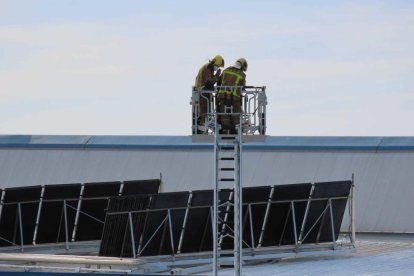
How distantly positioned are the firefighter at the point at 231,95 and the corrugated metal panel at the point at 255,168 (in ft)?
36.0

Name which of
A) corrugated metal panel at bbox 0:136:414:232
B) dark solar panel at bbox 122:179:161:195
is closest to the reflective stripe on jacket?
dark solar panel at bbox 122:179:161:195

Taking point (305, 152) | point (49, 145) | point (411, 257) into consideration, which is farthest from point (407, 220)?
point (49, 145)

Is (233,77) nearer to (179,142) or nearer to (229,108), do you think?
(229,108)

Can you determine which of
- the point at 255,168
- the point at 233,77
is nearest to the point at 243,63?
the point at 233,77

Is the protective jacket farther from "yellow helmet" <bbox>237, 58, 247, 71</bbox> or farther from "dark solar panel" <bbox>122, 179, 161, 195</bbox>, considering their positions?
"dark solar panel" <bbox>122, 179, 161, 195</bbox>

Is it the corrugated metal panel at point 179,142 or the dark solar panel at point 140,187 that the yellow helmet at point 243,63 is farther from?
the corrugated metal panel at point 179,142

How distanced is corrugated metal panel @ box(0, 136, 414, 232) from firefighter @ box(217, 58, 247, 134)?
11.0 meters

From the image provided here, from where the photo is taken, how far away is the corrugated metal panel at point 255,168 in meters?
48.0

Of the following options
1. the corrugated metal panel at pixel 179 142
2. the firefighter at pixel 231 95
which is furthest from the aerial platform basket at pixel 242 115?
the corrugated metal panel at pixel 179 142

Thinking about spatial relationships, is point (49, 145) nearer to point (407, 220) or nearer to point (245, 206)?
point (407, 220)

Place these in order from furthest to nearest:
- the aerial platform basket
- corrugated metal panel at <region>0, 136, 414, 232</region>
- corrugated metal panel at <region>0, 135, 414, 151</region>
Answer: corrugated metal panel at <region>0, 135, 414, 151</region>
corrugated metal panel at <region>0, 136, 414, 232</region>
the aerial platform basket

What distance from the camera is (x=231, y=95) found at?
3375 cm

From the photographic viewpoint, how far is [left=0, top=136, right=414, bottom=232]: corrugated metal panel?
157 ft

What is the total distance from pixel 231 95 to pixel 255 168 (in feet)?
56.8
